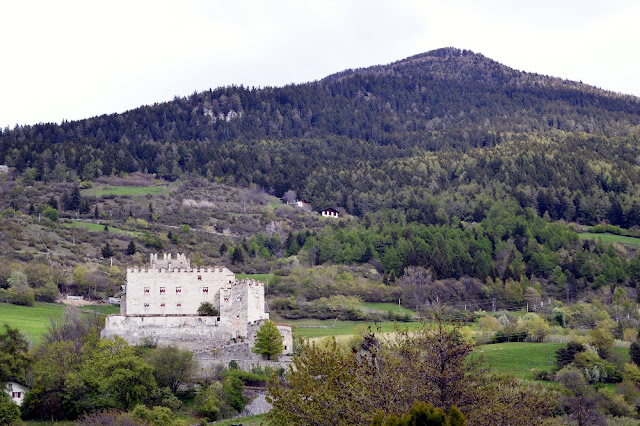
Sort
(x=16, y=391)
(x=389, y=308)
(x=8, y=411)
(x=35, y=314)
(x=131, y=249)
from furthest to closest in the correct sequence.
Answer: (x=131, y=249) → (x=389, y=308) → (x=35, y=314) → (x=16, y=391) → (x=8, y=411)

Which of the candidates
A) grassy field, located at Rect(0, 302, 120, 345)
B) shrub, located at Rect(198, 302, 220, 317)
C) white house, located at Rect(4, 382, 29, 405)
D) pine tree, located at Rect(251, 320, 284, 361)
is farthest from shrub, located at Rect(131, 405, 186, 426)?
grassy field, located at Rect(0, 302, 120, 345)

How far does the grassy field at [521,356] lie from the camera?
74.7 meters

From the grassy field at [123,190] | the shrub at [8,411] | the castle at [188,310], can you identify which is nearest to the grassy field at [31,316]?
the castle at [188,310]

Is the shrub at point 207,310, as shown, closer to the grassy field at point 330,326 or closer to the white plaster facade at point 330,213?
the grassy field at point 330,326

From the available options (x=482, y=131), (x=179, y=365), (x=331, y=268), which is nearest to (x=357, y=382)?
(x=179, y=365)

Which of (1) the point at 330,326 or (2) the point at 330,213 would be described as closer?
(1) the point at 330,326

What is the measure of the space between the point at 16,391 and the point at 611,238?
96974 mm

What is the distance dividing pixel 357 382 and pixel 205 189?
125512 mm

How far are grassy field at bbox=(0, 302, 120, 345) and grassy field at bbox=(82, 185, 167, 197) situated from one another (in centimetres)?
5898

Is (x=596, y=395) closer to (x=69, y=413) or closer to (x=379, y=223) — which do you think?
(x=69, y=413)

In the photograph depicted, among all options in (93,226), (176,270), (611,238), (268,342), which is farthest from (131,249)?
(611,238)

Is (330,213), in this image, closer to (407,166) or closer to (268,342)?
(407,166)

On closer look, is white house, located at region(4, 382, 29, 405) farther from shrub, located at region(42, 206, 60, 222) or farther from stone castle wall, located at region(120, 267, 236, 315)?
shrub, located at region(42, 206, 60, 222)

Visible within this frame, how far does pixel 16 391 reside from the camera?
63.1 m
